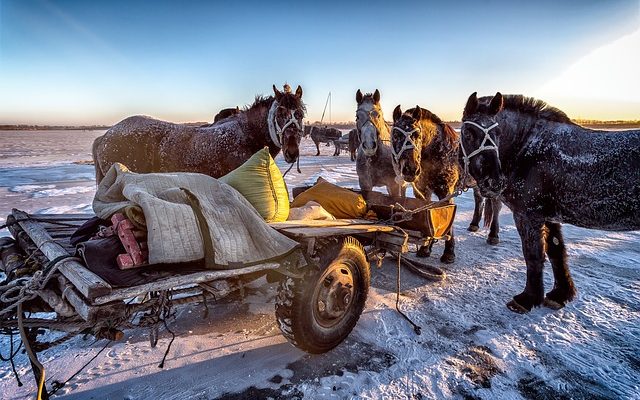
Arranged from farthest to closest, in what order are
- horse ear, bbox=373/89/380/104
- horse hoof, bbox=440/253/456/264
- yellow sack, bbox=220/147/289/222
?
horse ear, bbox=373/89/380/104
horse hoof, bbox=440/253/456/264
yellow sack, bbox=220/147/289/222

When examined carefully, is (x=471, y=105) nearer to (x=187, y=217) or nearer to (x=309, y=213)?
(x=309, y=213)

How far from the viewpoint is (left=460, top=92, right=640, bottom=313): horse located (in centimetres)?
368

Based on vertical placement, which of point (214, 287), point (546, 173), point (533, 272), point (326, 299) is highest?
point (546, 173)

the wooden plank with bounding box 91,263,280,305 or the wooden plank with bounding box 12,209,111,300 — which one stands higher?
the wooden plank with bounding box 12,209,111,300

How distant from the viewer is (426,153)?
5891 mm

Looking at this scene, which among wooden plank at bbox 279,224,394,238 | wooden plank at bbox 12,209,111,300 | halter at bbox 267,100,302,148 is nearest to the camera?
wooden plank at bbox 12,209,111,300

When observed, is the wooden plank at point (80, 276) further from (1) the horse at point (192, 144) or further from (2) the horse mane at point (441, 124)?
(2) the horse mane at point (441, 124)

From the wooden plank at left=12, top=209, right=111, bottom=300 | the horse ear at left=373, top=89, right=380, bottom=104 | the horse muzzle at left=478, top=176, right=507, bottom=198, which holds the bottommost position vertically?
the wooden plank at left=12, top=209, right=111, bottom=300

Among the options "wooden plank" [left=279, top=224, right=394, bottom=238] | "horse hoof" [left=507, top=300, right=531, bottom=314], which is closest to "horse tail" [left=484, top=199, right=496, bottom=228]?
"horse hoof" [left=507, top=300, right=531, bottom=314]

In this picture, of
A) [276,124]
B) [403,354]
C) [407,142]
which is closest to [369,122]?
[407,142]

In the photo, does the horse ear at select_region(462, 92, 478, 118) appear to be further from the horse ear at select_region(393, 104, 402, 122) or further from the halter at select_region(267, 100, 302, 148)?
the halter at select_region(267, 100, 302, 148)

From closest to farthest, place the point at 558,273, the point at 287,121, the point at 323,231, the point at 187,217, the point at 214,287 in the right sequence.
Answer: the point at 187,217 → the point at 214,287 → the point at 323,231 → the point at 558,273 → the point at 287,121

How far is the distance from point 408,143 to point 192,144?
11.9 ft

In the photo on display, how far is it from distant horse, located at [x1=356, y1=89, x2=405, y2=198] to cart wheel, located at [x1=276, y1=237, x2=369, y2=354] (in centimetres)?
349
